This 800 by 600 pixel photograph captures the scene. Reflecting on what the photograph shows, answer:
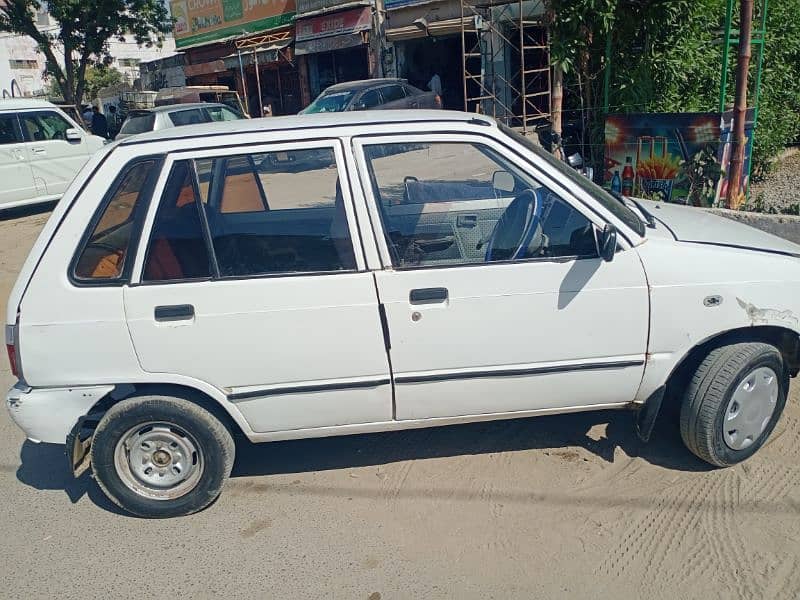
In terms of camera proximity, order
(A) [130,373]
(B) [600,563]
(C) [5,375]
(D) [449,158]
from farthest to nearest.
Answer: (C) [5,375] < (D) [449,158] < (A) [130,373] < (B) [600,563]

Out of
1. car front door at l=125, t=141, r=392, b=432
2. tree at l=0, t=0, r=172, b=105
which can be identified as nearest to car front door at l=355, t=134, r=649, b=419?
car front door at l=125, t=141, r=392, b=432

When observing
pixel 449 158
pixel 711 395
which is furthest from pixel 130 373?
pixel 711 395

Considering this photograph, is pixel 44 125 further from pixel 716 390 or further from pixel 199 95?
pixel 199 95

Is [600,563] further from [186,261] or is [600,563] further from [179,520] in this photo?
[186,261]

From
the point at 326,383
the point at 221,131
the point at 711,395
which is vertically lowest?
the point at 711,395

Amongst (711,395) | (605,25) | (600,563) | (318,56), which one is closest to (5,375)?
(600,563)

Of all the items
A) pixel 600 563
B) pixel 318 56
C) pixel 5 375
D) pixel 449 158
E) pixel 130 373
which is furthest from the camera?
pixel 318 56

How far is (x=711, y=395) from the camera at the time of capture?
10.7 feet

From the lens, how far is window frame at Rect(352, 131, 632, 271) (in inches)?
124

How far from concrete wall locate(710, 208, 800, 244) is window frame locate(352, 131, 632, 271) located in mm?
4105

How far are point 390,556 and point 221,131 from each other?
215 centimetres

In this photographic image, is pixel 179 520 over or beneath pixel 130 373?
beneath

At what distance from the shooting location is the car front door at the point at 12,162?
11.8m

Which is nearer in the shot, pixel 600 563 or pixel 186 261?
pixel 600 563
